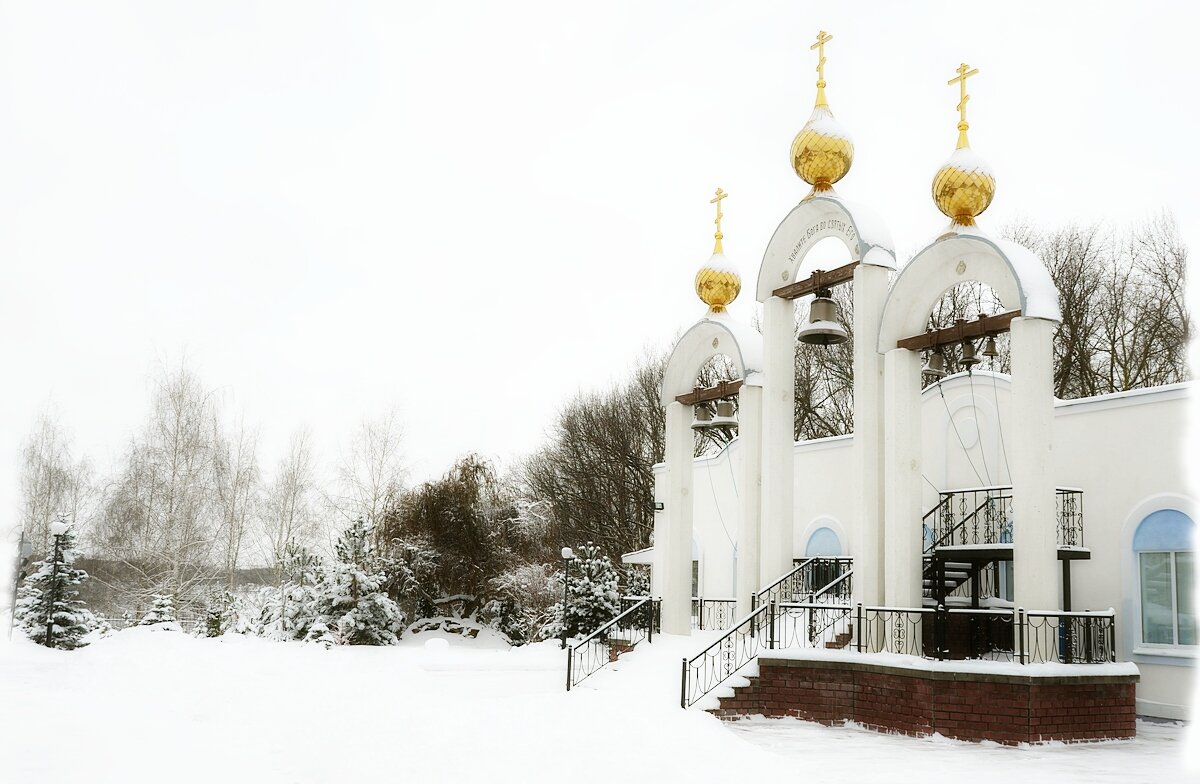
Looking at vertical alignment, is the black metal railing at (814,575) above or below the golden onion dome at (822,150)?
below

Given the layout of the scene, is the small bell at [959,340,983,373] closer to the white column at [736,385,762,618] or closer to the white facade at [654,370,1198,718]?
the white facade at [654,370,1198,718]

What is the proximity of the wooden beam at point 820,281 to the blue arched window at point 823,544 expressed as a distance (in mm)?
5566

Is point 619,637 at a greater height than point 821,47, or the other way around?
point 821,47

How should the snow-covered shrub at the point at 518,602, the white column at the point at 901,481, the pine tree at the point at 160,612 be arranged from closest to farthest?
the white column at the point at 901,481, the pine tree at the point at 160,612, the snow-covered shrub at the point at 518,602

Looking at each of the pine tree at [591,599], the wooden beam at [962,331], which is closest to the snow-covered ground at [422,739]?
the wooden beam at [962,331]

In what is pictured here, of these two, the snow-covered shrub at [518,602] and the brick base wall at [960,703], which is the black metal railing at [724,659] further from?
the snow-covered shrub at [518,602]

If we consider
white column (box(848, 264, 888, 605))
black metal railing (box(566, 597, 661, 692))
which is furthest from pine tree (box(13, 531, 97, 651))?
white column (box(848, 264, 888, 605))

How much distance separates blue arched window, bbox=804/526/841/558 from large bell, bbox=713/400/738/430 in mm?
3760

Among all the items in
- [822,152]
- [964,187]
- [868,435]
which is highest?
[822,152]

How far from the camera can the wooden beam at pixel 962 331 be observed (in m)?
12.6

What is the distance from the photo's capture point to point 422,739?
8.78 m

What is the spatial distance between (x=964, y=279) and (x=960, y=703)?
5508mm

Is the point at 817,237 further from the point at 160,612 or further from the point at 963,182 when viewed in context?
the point at 160,612

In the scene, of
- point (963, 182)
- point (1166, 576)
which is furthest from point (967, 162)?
point (1166, 576)
